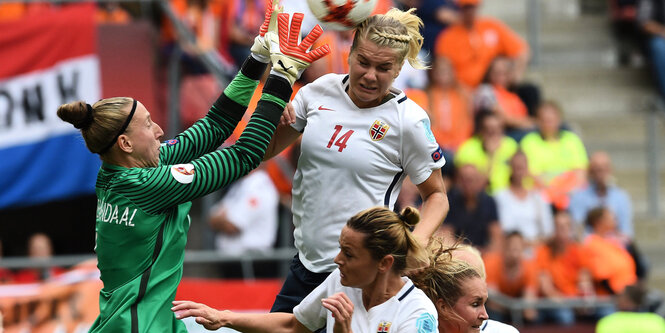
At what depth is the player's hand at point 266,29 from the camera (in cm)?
496

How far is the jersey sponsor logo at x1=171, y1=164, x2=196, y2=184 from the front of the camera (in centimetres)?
462

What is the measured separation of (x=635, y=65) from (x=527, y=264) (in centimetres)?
498

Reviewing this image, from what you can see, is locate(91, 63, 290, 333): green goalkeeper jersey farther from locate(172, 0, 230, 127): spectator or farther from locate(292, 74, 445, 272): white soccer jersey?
locate(172, 0, 230, 127): spectator

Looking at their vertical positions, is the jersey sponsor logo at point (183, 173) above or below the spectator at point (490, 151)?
above

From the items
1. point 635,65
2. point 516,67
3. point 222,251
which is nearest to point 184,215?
point 222,251

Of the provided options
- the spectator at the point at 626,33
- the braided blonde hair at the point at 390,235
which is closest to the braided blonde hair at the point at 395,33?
the braided blonde hair at the point at 390,235

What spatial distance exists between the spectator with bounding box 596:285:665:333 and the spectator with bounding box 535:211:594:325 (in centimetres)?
115

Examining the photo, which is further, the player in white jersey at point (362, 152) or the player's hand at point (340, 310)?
the player in white jersey at point (362, 152)

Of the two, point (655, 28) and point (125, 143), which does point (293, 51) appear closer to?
point (125, 143)

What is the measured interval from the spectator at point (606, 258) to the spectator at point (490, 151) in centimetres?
94

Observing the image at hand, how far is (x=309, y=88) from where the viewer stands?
17.2 ft

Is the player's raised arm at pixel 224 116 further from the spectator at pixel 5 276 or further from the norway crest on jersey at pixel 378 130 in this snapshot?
the spectator at pixel 5 276

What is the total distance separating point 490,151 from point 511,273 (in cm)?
154

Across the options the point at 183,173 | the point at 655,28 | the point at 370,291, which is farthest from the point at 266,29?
the point at 655,28
